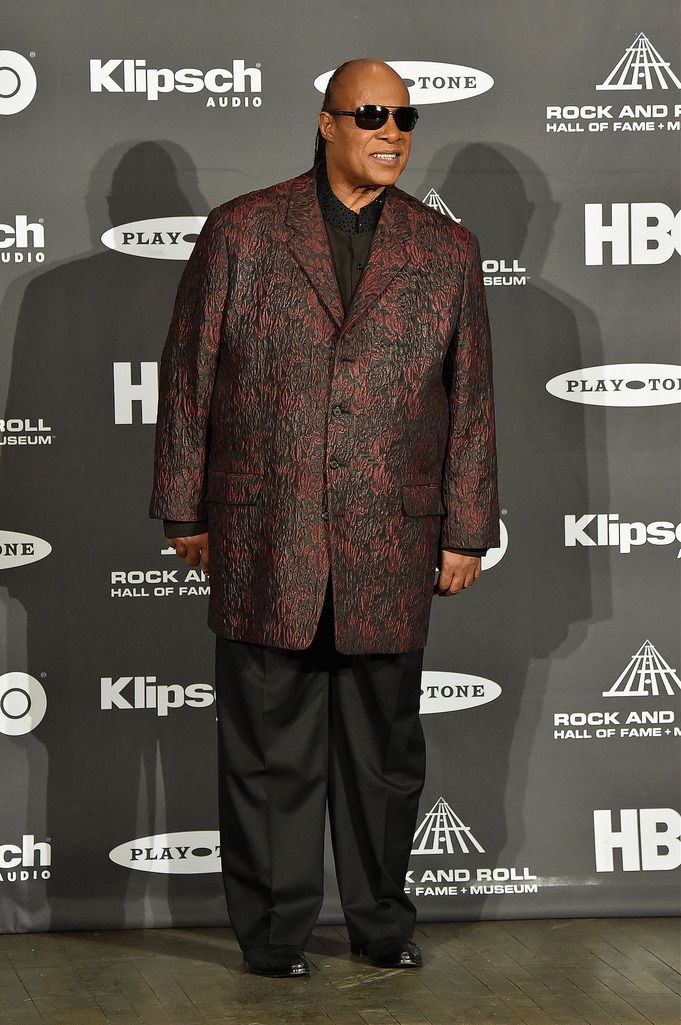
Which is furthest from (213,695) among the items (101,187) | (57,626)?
(101,187)

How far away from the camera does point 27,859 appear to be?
353cm

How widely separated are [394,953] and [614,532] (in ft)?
3.89

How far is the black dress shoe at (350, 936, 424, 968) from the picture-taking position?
3.09 metres

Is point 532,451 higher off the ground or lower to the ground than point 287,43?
lower

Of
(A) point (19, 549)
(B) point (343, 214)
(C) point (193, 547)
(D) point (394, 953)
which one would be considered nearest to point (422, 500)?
(C) point (193, 547)

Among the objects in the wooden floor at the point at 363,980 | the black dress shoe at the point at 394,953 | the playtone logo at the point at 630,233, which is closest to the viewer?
the wooden floor at the point at 363,980

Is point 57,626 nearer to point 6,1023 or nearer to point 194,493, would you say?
point 194,493

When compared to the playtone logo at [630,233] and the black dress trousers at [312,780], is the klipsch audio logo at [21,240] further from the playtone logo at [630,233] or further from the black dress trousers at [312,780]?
the playtone logo at [630,233]

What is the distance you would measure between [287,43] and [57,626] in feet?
5.05

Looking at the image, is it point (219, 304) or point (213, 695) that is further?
point (213, 695)

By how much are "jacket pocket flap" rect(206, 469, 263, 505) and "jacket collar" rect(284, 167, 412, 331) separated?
362 millimetres

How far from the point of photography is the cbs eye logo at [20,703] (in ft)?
11.5

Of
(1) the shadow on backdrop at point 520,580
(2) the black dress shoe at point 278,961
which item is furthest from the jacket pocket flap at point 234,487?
(2) the black dress shoe at point 278,961

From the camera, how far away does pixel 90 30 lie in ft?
11.4
